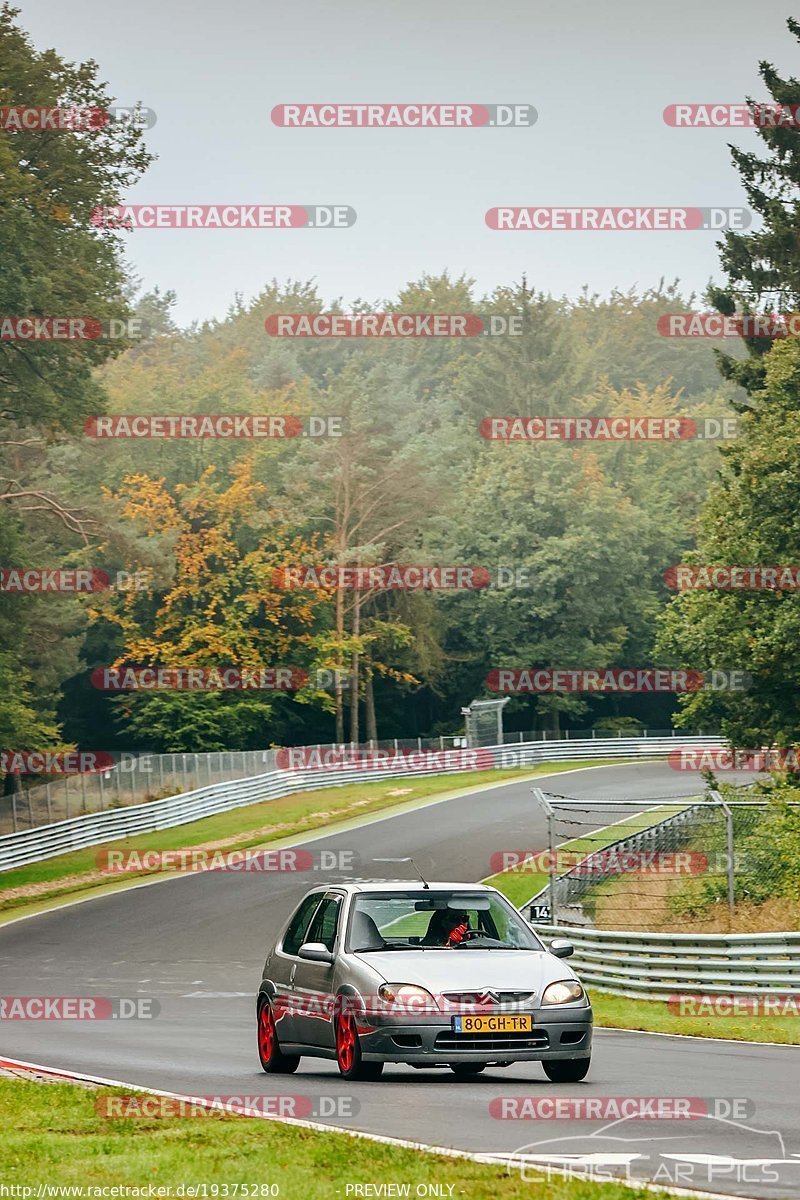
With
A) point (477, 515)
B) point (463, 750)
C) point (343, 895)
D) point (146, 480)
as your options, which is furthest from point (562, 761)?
point (343, 895)

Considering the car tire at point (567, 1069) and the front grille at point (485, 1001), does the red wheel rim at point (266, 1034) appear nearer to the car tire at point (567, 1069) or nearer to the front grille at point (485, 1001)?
the front grille at point (485, 1001)

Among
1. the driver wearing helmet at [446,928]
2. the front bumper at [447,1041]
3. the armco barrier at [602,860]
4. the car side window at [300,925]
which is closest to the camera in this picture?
the front bumper at [447,1041]

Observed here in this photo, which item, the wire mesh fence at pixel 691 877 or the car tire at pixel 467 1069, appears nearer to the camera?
the car tire at pixel 467 1069

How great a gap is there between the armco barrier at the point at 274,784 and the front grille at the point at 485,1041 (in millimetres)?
37200

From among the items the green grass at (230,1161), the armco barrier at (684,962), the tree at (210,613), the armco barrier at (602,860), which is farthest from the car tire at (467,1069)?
the tree at (210,613)

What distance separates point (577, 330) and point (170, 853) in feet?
308

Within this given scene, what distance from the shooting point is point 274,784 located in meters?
62.9

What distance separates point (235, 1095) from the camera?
12469 millimetres

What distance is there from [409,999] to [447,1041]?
40 centimetres

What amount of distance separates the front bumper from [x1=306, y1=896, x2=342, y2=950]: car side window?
131cm

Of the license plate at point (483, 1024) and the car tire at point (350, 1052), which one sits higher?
the license plate at point (483, 1024)

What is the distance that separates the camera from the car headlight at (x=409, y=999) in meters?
12.6

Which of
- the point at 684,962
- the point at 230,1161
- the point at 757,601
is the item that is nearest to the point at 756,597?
the point at 757,601

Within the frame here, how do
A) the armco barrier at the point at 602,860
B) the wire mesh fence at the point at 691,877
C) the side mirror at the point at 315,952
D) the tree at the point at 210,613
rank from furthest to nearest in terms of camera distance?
the tree at the point at 210,613
the armco barrier at the point at 602,860
the wire mesh fence at the point at 691,877
the side mirror at the point at 315,952
